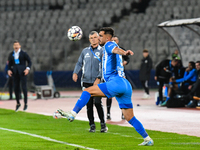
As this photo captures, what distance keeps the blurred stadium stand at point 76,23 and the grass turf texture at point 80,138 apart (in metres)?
17.7

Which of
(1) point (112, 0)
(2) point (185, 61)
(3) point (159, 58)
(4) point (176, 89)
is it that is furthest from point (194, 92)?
(1) point (112, 0)

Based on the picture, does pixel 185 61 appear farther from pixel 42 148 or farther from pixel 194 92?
pixel 42 148

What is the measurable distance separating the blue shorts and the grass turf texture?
29.4 inches

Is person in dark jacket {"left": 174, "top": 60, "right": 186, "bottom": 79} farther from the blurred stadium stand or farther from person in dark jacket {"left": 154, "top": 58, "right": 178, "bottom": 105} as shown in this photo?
the blurred stadium stand

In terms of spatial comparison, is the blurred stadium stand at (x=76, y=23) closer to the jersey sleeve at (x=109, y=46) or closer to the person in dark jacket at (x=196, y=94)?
the person in dark jacket at (x=196, y=94)

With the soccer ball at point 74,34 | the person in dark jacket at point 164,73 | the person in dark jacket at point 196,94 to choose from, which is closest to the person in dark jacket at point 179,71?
the person in dark jacket at point 164,73

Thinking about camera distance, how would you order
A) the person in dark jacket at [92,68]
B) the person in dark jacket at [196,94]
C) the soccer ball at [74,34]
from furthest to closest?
1. the person in dark jacket at [196,94]
2. the soccer ball at [74,34]
3. the person in dark jacket at [92,68]

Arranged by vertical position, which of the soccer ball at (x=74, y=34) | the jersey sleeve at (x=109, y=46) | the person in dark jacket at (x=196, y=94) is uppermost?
the soccer ball at (x=74, y=34)

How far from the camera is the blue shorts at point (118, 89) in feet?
22.6

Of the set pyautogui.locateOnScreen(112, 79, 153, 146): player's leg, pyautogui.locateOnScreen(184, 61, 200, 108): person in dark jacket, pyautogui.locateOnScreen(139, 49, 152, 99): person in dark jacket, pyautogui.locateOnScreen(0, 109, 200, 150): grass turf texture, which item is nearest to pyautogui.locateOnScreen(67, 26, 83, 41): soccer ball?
pyautogui.locateOnScreen(0, 109, 200, 150): grass turf texture

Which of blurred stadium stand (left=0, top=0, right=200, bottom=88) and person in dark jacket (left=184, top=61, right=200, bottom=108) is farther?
blurred stadium stand (left=0, top=0, right=200, bottom=88)

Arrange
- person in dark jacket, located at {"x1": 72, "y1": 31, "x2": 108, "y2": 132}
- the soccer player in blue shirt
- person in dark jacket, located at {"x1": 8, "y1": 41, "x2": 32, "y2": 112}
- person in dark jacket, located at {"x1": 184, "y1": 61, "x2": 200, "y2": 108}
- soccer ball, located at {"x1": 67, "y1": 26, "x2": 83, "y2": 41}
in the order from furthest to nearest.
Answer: person in dark jacket, located at {"x1": 184, "y1": 61, "x2": 200, "y2": 108}, person in dark jacket, located at {"x1": 8, "y1": 41, "x2": 32, "y2": 112}, soccer ball, located at {"x1": 67, "y1": 26, "x2": 83, "y2": 41}, person in dark jacket, located at {"x1": 72, "y1": 31, "x2": 108, "y2": 132}, the soccer player in blue shirt

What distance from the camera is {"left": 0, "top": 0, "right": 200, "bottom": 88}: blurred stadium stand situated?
28.1 metres

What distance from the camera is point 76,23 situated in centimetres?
3108
